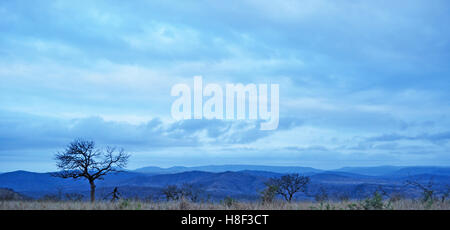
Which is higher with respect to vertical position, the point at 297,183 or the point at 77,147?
the point at 77,147
